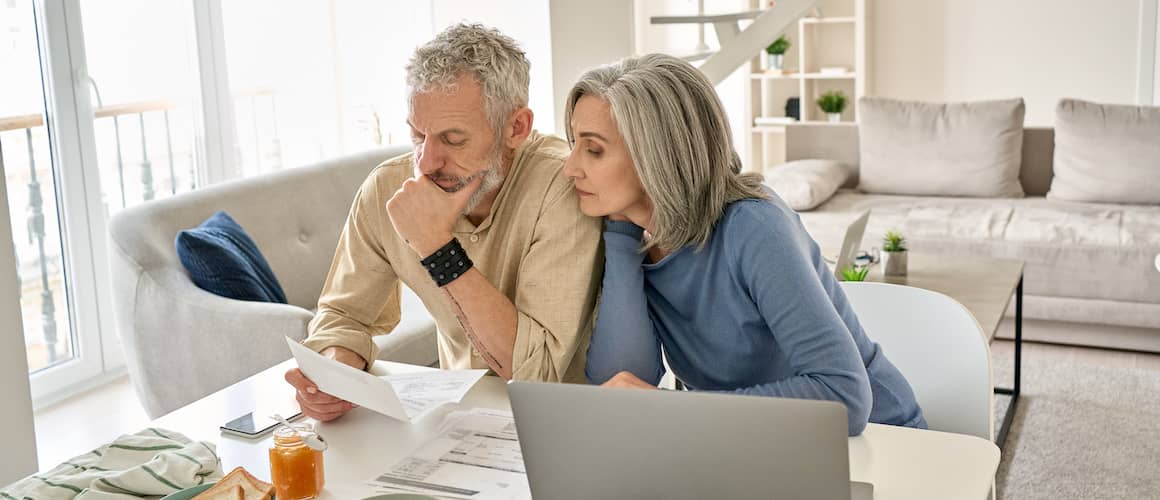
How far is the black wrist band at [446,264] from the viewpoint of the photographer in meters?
1.68

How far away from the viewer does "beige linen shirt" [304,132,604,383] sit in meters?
1.68

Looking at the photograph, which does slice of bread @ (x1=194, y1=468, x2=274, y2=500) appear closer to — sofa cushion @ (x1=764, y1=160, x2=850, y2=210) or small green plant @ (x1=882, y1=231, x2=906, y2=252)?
small green plant @ (x1=882, y1=231, x2=906, y2=252)

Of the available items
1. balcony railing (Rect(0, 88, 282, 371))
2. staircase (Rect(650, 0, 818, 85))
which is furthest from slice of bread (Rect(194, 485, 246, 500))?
staircase (Rect(650, 0, 818, 85))

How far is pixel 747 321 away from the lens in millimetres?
1576

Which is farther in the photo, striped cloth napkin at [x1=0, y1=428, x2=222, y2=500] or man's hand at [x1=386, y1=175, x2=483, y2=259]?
man's hand at [x1=386, y1=175, x2=483, y2=259]

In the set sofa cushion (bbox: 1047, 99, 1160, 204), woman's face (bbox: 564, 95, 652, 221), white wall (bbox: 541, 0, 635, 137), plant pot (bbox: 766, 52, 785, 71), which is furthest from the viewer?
plant pot (bbox: 766, 52, 785, 71)

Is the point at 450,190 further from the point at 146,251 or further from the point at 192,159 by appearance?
the point at 192,159

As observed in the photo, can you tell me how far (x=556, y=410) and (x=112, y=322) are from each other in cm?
343

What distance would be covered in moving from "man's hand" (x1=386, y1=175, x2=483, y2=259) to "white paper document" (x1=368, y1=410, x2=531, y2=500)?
0.28 m

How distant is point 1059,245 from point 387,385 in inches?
129

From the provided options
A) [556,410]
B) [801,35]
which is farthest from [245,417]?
[801,35]

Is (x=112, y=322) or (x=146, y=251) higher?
(x=146, y=251)

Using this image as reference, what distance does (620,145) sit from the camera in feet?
5.16

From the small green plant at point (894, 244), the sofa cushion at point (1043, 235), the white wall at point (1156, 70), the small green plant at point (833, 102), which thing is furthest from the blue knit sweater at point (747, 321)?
the small green plant at point (833, 102)
